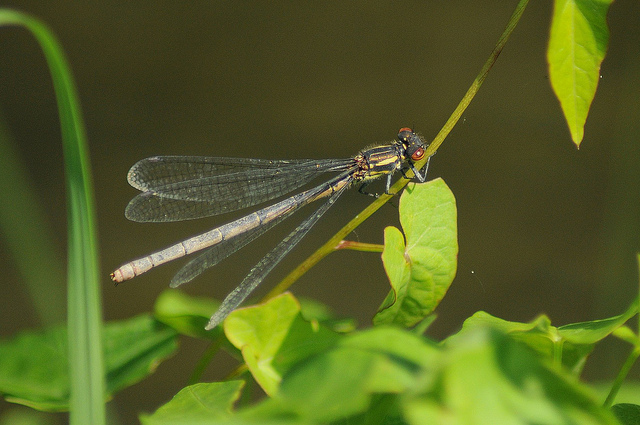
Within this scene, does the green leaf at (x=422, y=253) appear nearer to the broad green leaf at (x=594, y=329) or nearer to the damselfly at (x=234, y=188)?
the broad green leaf at (x=594, y=329)

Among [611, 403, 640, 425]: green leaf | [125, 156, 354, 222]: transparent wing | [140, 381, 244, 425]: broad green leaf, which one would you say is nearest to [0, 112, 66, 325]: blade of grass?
[125, 156, 354, 222]: transparent wing

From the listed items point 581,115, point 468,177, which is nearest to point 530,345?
point 581,115

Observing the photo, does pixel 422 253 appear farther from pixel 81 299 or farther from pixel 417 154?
pixel 417 154

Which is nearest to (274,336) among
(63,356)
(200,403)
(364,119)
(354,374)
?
(200,403)

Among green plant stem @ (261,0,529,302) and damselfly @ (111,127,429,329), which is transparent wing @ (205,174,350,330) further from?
green plant stem @ (261,0,529,302)

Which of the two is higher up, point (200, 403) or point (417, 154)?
point (417, 154)

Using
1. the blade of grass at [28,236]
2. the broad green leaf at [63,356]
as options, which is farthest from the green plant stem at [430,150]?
the blade of grass at [28,236]
